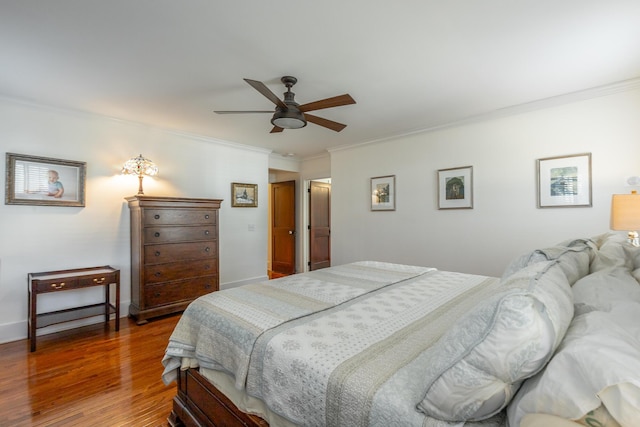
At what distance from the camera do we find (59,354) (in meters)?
2.64

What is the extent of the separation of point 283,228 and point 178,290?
2.98 metres

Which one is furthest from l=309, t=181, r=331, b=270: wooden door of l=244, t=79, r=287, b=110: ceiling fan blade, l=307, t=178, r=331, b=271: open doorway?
l=244, t=79, r=287, b=110: ceiling fan blade

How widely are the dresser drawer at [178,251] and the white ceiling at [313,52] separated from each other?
1.60m

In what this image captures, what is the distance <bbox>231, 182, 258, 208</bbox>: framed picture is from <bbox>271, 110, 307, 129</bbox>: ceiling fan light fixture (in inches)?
97.8

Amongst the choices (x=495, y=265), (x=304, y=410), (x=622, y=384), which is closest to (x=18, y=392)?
(x=304, y=410)

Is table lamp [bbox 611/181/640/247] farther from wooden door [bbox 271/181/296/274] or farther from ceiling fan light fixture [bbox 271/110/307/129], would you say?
wooden door [bbox 271/181/296/274]

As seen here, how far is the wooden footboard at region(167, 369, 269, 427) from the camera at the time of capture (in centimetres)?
131

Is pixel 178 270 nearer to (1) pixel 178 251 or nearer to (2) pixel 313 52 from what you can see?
(1) pixel 178 251

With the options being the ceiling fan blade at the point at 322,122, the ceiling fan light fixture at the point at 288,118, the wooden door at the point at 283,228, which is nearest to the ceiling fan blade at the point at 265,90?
the ceiling fan light fixture at the point at 288,118

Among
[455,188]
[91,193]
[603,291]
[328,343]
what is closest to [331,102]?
[328,343]

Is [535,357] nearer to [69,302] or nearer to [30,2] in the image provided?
[30,2]

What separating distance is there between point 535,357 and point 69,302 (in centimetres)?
426

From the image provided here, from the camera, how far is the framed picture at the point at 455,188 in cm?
362

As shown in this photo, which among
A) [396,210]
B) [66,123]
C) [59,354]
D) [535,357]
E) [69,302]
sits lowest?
[59,354]
